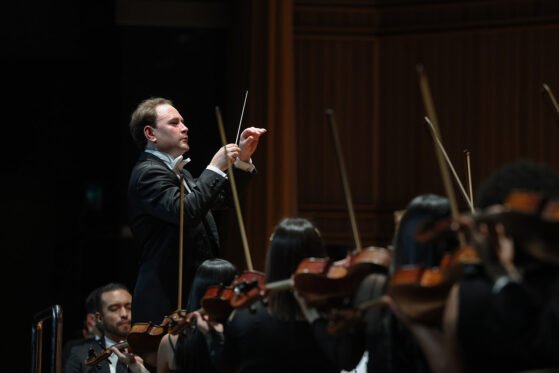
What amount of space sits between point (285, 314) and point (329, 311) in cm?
20

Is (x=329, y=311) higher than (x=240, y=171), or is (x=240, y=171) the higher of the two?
(x=240, y=171)

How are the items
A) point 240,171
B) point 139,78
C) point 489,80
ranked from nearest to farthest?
point 240,171 < point 489,80 < point 139,78

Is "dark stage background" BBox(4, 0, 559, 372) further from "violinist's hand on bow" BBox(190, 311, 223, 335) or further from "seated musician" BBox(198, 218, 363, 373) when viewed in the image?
"seated musician" BBox(198, 218, 363, 373)

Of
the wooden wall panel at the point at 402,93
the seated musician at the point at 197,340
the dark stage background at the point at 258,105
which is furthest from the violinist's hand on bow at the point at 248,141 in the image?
the wooden wall panel at the point at 402,93

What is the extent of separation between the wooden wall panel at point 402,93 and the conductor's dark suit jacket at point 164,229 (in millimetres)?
3160

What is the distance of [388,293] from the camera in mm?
2834

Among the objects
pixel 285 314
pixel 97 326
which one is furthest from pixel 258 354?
pixel 97 326

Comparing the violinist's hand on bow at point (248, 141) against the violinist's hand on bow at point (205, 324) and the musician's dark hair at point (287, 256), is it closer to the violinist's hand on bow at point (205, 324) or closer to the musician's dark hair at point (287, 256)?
the violinist's hand on bow at point (205, 324)

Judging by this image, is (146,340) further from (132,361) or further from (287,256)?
(287,256)

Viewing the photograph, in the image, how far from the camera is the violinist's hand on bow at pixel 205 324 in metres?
3.77

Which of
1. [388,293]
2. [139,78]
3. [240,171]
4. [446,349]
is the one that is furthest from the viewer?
[139,78]

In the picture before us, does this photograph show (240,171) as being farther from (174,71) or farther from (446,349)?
(174,71)

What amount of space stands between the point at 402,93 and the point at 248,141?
3372 mm

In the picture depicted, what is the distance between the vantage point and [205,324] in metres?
3.82
